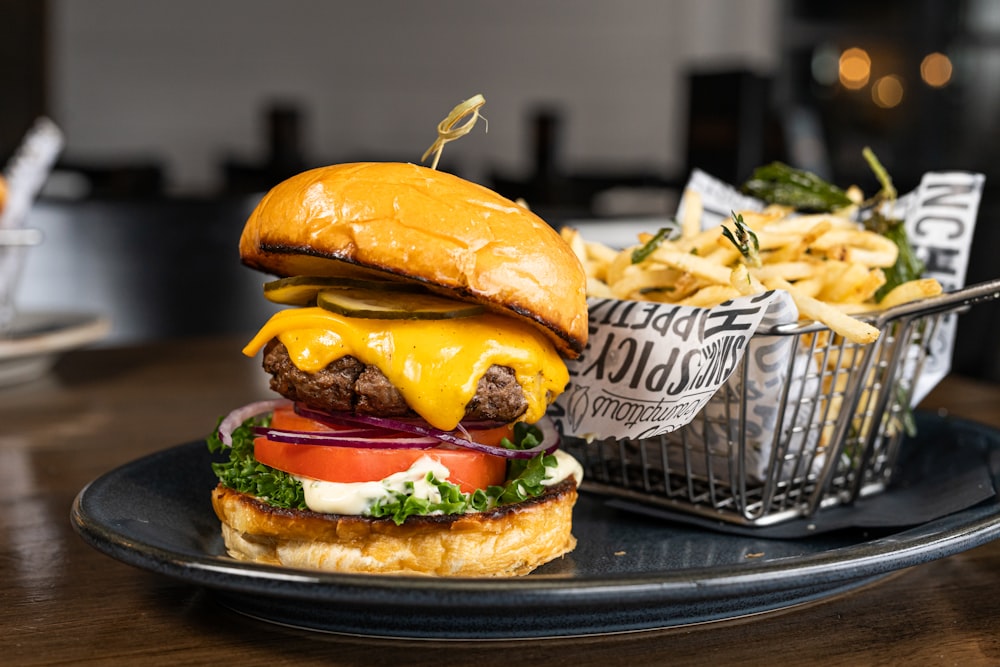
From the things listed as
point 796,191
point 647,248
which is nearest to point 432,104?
point 796,191

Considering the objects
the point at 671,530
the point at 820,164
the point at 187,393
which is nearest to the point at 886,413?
the point at 671,530

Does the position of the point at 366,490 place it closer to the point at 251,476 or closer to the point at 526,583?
the point at 251,476

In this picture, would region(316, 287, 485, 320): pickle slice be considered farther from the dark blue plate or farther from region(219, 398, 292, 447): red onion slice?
the dark blue plate

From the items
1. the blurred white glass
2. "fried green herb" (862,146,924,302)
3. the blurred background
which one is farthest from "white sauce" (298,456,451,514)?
the blurred background

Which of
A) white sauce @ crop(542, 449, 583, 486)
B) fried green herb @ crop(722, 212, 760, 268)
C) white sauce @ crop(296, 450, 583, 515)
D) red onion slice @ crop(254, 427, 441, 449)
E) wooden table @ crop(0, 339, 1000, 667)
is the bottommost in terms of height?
wooden table @ crop(0, 339, 1000, 667)

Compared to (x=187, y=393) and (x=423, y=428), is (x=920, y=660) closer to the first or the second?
(x=423, y=428)

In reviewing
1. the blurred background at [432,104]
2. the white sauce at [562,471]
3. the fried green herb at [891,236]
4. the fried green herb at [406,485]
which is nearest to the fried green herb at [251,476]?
the fried green herb at [406,485]

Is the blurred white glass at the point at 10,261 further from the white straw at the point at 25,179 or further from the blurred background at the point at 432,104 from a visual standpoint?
the blurred background at the point at 432,104
